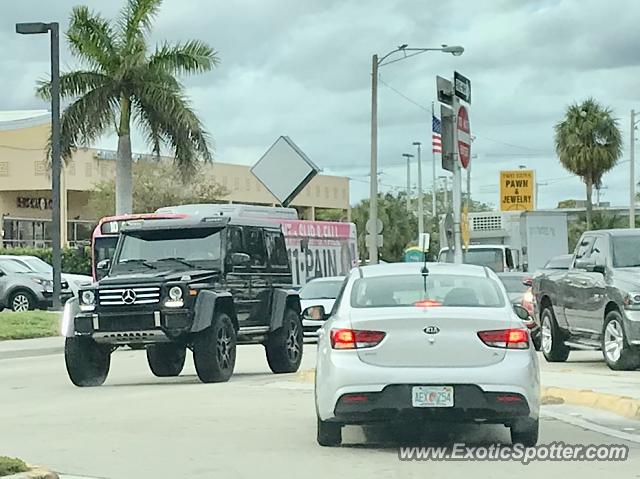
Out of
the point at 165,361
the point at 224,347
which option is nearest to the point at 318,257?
the point at 165,361

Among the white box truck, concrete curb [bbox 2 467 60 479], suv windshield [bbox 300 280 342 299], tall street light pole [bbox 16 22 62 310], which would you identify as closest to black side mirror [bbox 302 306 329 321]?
concrete curb [bbox 2 467 60 479]

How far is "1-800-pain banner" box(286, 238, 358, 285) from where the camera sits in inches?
1443

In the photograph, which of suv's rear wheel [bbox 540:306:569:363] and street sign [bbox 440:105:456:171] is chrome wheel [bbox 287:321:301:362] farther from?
suv's rear wheel [bbox 540:306:569:363]

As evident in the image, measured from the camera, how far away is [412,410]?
33.1 ft

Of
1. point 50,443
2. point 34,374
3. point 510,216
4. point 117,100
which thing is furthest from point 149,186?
point 50,443

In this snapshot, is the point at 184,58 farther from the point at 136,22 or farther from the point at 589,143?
the point at 589,143

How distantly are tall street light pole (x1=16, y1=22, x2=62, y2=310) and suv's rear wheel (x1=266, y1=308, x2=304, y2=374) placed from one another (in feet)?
46.9

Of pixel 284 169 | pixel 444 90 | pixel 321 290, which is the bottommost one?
pixel 321 290

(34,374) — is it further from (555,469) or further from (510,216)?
(510,216)

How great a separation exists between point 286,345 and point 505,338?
9.52 m

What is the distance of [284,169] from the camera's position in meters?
22.9

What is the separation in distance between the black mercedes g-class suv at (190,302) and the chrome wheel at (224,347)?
1 cm

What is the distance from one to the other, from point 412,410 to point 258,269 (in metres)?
9.12

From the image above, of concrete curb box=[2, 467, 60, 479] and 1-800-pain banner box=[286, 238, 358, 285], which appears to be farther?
1-800-pain banner box=[286, 238, 358, 285]
